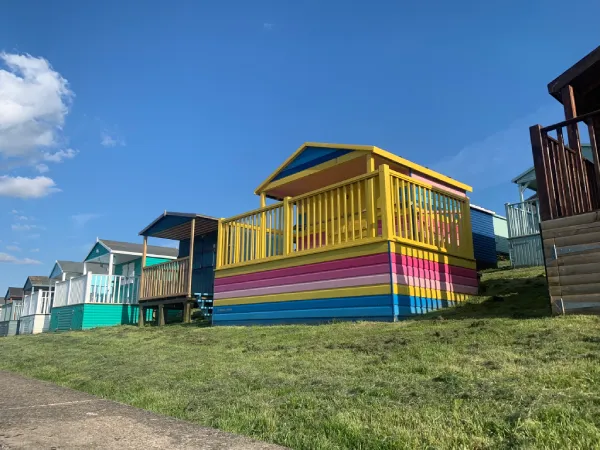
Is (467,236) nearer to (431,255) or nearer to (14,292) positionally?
(431,255)

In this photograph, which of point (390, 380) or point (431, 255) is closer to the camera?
point (390, 380)

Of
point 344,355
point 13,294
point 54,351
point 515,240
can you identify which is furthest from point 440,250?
point 13,294

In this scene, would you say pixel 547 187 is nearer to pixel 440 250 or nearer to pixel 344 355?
pixel 440 250

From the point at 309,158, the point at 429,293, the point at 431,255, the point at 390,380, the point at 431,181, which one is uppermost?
the point at 309,158

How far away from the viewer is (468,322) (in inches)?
227

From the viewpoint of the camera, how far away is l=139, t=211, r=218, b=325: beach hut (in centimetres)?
1414

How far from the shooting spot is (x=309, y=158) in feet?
36.1

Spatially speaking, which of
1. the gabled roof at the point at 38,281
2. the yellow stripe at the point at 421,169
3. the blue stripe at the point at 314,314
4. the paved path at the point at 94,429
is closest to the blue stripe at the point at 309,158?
the yellow stripe at the point at 421,169

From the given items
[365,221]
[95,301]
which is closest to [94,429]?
[365,221]

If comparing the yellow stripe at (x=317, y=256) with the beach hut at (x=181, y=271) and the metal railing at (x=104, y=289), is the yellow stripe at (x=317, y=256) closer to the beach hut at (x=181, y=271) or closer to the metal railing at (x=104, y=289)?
the beach hut at (x=181, y=271)

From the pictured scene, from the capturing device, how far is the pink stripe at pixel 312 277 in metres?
7.39

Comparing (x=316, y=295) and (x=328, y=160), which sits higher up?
(x=328, y=160)

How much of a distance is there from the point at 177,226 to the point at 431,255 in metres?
10.5

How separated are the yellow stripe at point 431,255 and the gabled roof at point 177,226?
27.8ft
